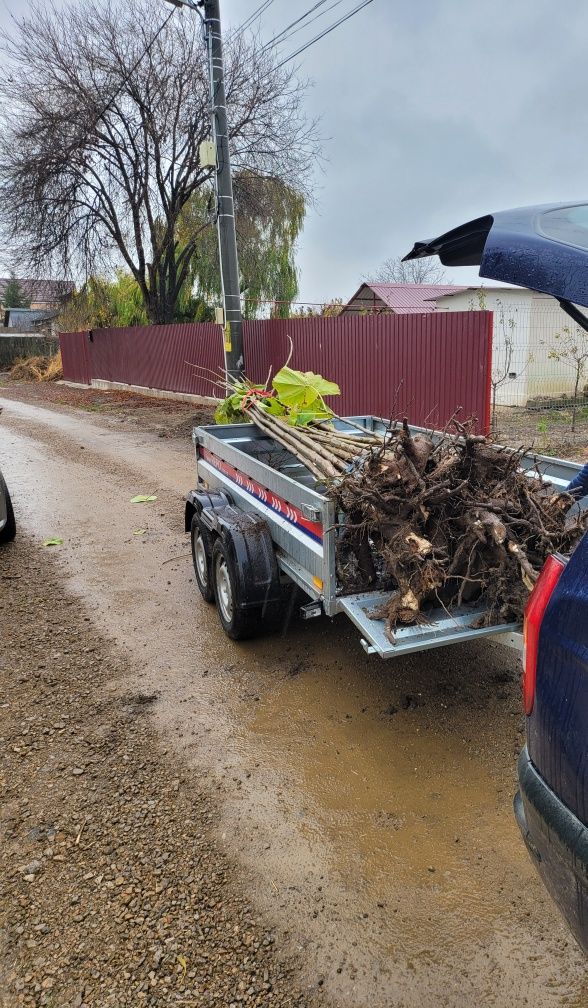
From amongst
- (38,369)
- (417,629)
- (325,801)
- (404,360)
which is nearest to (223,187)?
(404,360)

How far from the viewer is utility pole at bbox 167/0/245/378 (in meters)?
10.9

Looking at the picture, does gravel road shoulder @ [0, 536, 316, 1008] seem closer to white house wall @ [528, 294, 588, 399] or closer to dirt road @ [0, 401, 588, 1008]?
dirt road @ [0, 401, 588, 1008]

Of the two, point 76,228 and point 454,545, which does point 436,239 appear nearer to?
point 454,545

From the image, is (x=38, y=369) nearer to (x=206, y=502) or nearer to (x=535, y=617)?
(x=206, y=502)

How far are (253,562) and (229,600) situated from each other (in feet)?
1.43

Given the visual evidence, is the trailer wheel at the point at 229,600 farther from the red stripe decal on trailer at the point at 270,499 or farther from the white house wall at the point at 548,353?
the white house wall at the point at 548,353

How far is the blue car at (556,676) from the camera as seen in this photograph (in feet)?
5.00

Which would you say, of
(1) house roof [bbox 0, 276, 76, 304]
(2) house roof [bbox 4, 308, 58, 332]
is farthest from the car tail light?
(2) house roof [bbox 4, 308, 58, 332]

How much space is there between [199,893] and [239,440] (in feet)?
12.6

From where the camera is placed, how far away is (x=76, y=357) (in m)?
26.9

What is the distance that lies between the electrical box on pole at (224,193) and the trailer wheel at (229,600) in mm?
6805

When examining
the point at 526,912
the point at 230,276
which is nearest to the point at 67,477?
the point at 230,276

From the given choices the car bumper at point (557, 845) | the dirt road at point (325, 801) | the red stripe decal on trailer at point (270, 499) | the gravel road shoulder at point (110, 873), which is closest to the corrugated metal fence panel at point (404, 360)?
the red stripe decal on trailer at point (270, 499)

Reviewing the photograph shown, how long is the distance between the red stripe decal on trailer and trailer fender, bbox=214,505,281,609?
0.20 m
